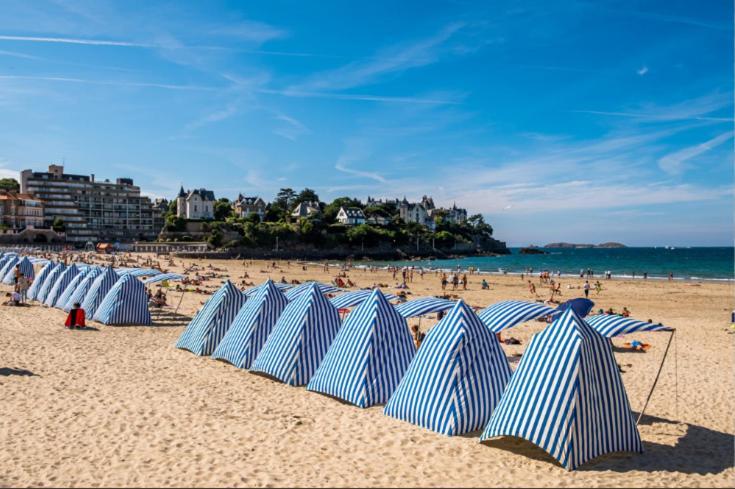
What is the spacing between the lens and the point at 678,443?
287 inches

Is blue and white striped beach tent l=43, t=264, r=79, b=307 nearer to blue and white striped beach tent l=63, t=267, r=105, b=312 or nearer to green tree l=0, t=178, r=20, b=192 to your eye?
blue and white striped beach tent l=63, t=267, r=105, b=312

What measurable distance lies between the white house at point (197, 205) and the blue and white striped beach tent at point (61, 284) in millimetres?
86398

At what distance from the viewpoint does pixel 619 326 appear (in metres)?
7.70

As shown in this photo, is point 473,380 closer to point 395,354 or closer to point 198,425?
point 395,354

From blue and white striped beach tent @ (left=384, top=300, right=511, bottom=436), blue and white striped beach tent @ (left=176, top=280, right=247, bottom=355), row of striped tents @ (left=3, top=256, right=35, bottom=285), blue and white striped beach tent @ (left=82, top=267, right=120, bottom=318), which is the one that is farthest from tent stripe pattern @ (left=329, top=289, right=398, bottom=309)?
row of striped tents @ (left=3, top=256, right=35, bottom=285)

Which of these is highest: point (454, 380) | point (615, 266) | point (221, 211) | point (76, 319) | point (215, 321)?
point (221, 211)

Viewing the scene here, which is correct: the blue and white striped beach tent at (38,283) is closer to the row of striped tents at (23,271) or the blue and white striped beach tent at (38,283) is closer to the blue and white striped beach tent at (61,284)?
the blue and white striped beach tent at (61,284)

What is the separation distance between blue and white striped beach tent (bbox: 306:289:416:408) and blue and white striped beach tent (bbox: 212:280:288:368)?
2.18 metres

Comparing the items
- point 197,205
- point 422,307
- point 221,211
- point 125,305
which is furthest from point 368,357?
point 221,211

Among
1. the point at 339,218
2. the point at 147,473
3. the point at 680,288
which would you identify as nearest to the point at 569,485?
the point at 147,473

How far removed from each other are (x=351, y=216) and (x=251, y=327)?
105 metres

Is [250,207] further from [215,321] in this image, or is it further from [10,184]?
[215,321]

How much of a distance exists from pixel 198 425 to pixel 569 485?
191 inches

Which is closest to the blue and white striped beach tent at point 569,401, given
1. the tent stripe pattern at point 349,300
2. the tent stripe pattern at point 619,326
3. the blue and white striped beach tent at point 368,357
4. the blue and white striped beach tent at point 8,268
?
the tent stripe pattern at point 619,326
